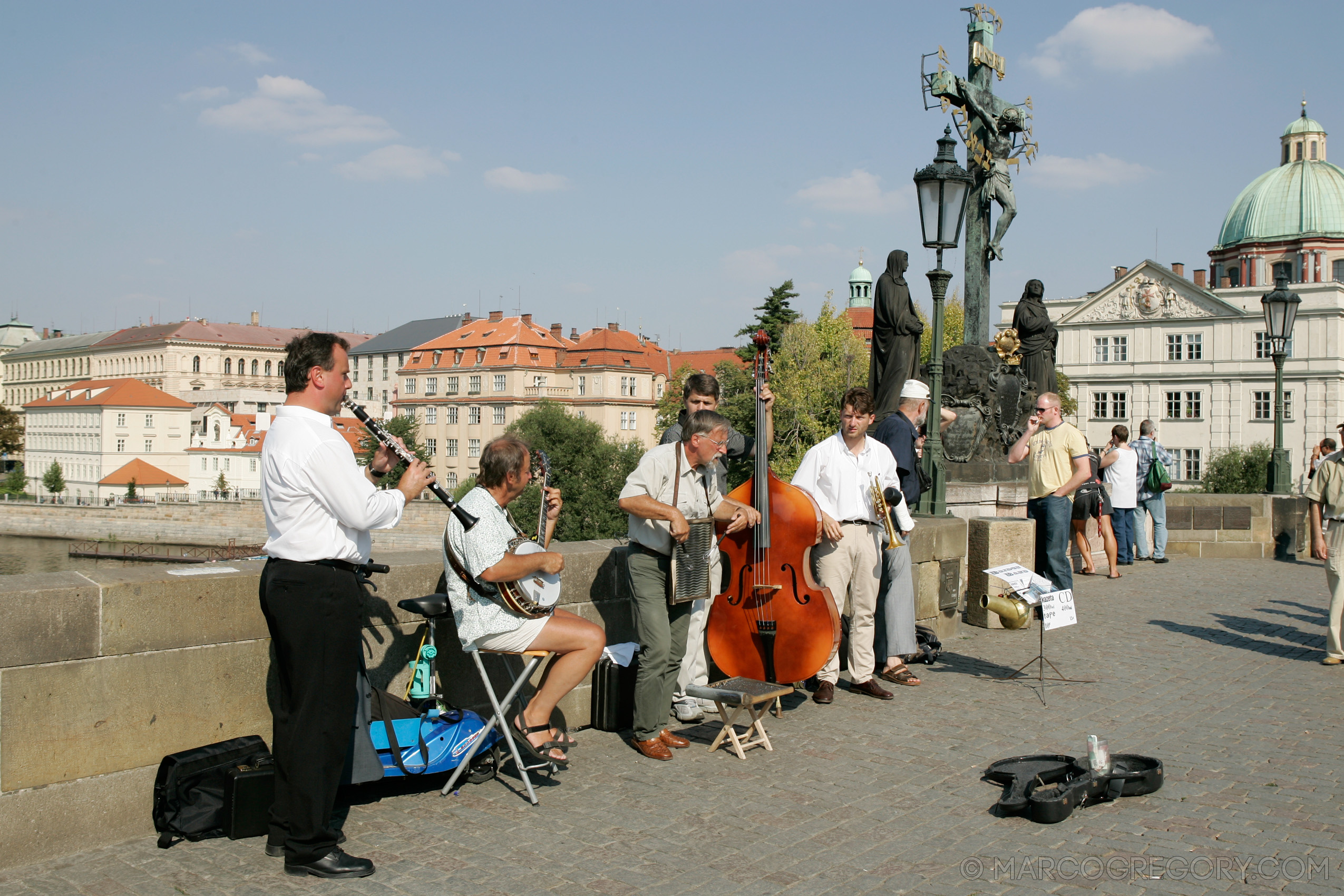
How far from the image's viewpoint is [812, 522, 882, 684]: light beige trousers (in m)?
7.23

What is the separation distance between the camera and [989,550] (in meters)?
10.1

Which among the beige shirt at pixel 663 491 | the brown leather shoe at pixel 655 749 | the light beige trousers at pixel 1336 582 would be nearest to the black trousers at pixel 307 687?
the brown leather shoe at pixel 655 749

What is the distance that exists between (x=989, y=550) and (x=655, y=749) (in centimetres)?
541

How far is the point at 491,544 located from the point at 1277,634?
26.0ft

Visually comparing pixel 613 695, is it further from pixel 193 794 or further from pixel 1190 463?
pixel 1190 463

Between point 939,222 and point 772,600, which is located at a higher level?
point 939,222

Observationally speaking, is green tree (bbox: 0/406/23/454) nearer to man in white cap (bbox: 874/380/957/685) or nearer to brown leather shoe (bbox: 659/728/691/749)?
man in white cap (bbox: 874/380/957/685)

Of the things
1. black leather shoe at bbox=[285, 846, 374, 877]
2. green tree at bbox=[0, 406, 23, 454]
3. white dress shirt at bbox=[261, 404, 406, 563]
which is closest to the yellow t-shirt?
white dress shirt at bbox=[261, 404, 406, 563]

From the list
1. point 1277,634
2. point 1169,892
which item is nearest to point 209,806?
point 1169,892

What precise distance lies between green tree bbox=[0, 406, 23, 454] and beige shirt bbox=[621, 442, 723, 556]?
136417mm

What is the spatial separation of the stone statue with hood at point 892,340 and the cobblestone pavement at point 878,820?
708 centimetres

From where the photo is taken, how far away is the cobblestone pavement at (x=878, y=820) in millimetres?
4055

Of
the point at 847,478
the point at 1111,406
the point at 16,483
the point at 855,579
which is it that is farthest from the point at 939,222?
the point at 16,483

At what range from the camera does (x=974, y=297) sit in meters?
20.3
